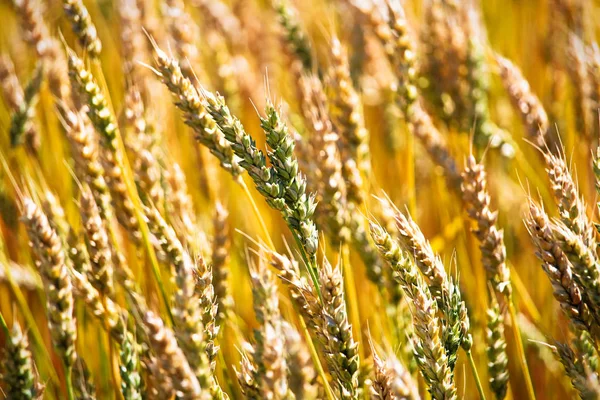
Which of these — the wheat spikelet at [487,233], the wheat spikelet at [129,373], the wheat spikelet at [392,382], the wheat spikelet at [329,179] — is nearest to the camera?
Answer: the wheat spikelet at [392,382]

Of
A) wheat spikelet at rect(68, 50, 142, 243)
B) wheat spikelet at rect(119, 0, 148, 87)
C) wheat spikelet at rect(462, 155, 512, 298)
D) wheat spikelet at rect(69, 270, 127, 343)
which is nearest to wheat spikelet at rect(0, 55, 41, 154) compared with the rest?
wheat spikelet at rect(119, 0, 148, 87)

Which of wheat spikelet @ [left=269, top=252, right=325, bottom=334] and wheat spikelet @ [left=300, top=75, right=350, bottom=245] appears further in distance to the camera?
wheat spikelet @ [left=300, top=75, right=350, bottom=245]

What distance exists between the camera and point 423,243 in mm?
1027

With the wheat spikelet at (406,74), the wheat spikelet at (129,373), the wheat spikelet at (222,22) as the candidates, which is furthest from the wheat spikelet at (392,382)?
the wheat spikelet at (222,22)

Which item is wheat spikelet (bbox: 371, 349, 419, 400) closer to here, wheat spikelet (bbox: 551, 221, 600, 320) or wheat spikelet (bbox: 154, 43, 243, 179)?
wheat spikelet (bbox: 551, 221, 600, 320)

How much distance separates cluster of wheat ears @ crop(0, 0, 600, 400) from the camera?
1.00m

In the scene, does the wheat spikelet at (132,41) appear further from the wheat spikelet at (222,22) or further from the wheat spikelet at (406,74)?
the wheat spikelet at (406,74)

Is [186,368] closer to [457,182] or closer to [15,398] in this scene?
[15,398]

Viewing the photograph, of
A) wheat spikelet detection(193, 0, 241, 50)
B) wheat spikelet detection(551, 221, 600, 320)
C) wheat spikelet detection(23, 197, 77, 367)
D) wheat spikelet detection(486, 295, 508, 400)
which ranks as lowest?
wheat spikelet detection(486, 295, 508, 400)

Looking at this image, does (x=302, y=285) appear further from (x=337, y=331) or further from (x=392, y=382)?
(x=392, y=382)

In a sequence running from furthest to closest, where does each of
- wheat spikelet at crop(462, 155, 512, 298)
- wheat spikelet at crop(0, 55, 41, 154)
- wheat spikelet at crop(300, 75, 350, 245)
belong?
wheat spikelet at crop(0, 55, 41, 154), wheat spikelet at crop(300, 75, 350, 245), wheat spikelet at crop(462, 155, 512, 298)

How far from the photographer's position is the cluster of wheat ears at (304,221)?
1.00 meters

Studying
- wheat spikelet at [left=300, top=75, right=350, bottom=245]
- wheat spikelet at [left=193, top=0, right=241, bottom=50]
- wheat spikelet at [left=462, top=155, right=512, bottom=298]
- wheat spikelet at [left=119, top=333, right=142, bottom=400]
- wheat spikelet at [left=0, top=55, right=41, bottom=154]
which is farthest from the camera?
wheat spikelet at [left=193, top=0, right=241, bottom=50]

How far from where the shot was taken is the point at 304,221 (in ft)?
3.36
